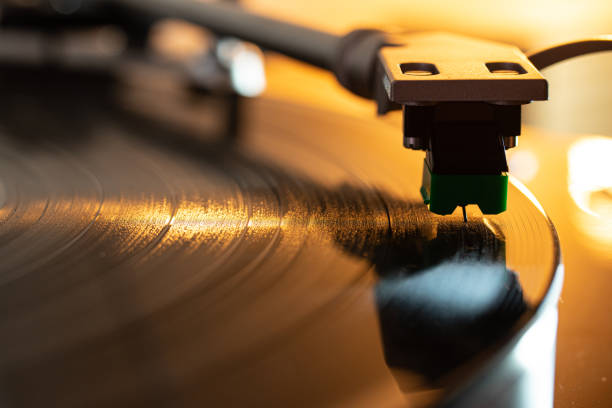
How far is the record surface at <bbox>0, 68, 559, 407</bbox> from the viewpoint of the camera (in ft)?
0.85

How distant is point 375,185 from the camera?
1.60 ft

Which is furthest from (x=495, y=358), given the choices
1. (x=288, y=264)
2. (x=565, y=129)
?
(x=565, y=129)

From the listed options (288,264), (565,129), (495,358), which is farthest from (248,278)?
(565,129)

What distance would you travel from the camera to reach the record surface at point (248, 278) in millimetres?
260

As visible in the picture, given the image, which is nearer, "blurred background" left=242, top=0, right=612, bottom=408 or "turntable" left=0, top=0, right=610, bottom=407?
"turntable" left=0, top=0, right=610, bottom=407

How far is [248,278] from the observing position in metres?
0.35

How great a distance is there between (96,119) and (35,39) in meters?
0.44

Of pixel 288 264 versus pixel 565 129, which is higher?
pixel 288 264

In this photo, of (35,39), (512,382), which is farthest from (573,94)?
(512,382)

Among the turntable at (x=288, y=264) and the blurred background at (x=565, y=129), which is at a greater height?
the turntable at (x=288, y=264)

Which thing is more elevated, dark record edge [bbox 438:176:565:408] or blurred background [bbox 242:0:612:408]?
dark record edge [bbox 438:176:565:408]

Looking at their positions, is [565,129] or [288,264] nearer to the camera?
[288,264]

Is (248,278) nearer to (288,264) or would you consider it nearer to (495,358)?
(288,264)

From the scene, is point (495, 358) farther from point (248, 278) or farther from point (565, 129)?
point (565, 129)
